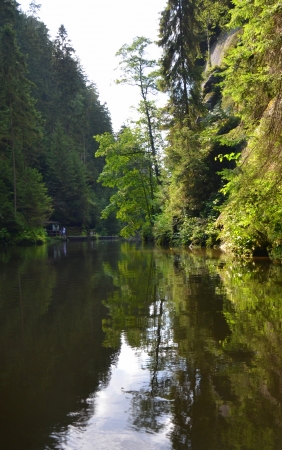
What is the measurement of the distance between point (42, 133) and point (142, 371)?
50.3 meters

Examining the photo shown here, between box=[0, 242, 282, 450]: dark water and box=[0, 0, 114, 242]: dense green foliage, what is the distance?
30702 mm

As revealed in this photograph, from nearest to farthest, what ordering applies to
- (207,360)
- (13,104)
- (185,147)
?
(207,360)
(185,147)
(13,104)

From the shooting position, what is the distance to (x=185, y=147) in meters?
23.0

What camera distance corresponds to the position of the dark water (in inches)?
98.7

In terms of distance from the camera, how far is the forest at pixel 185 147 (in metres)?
9.59

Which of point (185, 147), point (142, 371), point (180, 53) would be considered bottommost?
point (142, 371)

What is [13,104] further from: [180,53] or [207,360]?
[207,360]

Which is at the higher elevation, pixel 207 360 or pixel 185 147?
pixel 185 147

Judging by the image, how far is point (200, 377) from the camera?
334cm

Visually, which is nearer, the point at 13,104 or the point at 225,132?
the point at 225,132

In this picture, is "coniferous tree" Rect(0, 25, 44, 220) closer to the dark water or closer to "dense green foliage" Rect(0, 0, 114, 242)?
"dense green foliage" Rect(0, 0, 114, 242)

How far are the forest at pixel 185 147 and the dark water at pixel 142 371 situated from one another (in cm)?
438

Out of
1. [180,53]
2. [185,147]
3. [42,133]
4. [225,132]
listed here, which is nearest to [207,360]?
[185,147]

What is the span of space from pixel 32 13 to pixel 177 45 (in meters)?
68.4
